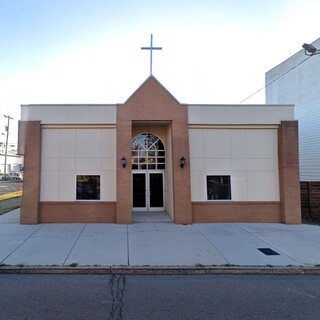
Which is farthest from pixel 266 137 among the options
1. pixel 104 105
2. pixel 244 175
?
pixel 104 105

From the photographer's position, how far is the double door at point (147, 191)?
14180mm

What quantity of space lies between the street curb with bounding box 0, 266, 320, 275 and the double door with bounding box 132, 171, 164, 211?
7800 mm

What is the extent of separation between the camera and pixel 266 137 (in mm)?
12531

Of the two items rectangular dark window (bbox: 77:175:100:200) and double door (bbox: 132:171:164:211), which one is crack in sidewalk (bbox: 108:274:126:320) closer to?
rectangular dark window (bbox: 77:175:100:200)

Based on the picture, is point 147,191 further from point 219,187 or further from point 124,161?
point 219,187

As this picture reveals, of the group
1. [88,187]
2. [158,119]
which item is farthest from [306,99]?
[88,187]

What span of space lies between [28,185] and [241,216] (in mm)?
9442

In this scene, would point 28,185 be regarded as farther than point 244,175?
No

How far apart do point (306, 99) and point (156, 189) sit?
13745 mm

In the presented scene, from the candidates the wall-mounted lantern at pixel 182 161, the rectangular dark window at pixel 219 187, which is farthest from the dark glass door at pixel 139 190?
the rectangular dark window at pixel 219 187

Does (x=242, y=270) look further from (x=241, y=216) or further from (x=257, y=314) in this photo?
(x=241, y=216)

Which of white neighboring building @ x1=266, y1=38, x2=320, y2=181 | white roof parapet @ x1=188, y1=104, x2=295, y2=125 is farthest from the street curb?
white neighboring building @ x1=266, y1=38, x2=320, y2=181

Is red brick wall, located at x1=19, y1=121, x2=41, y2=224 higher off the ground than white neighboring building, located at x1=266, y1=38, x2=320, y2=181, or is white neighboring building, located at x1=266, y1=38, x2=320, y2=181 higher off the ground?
white neighboring building, located at x1=266, y1=38, x2=320, y2=181

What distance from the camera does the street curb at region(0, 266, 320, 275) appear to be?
621 cm
